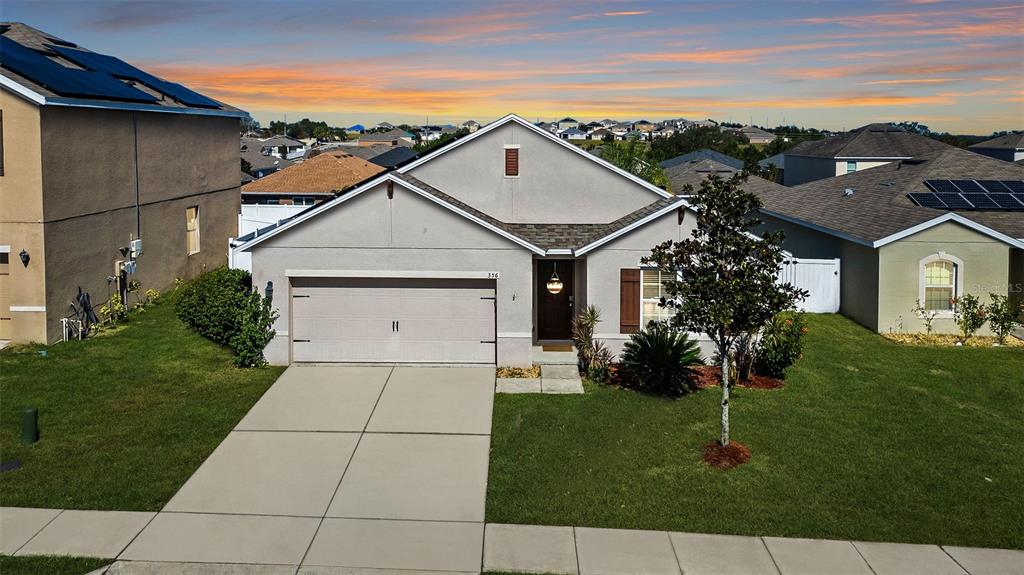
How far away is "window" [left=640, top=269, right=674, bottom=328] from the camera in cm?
1884

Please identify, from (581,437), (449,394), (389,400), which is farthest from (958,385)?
(389,400)

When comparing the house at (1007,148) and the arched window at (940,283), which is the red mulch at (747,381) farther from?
the house at (1007,148)

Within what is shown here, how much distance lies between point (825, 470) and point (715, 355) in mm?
6011

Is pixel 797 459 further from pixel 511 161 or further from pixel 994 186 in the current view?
pixel 994 186

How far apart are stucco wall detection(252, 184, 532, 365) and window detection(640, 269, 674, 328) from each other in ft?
8.75

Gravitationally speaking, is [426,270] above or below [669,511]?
above

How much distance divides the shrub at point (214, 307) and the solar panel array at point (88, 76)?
5.26 m

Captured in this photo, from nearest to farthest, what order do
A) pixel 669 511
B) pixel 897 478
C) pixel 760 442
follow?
pixel 669 511
pixel 897 478
pixel 760 442

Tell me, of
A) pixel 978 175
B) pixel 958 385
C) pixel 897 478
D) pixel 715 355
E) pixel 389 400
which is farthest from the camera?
pixel 978 175

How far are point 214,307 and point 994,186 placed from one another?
22617 mm

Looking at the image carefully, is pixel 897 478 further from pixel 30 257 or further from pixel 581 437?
pixel 30 257

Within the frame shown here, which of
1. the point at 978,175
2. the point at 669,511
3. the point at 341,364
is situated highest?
the point at 978,175

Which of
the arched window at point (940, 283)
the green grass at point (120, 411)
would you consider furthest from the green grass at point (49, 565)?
the arched window at point (940, 283)

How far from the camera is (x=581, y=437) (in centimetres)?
1413
